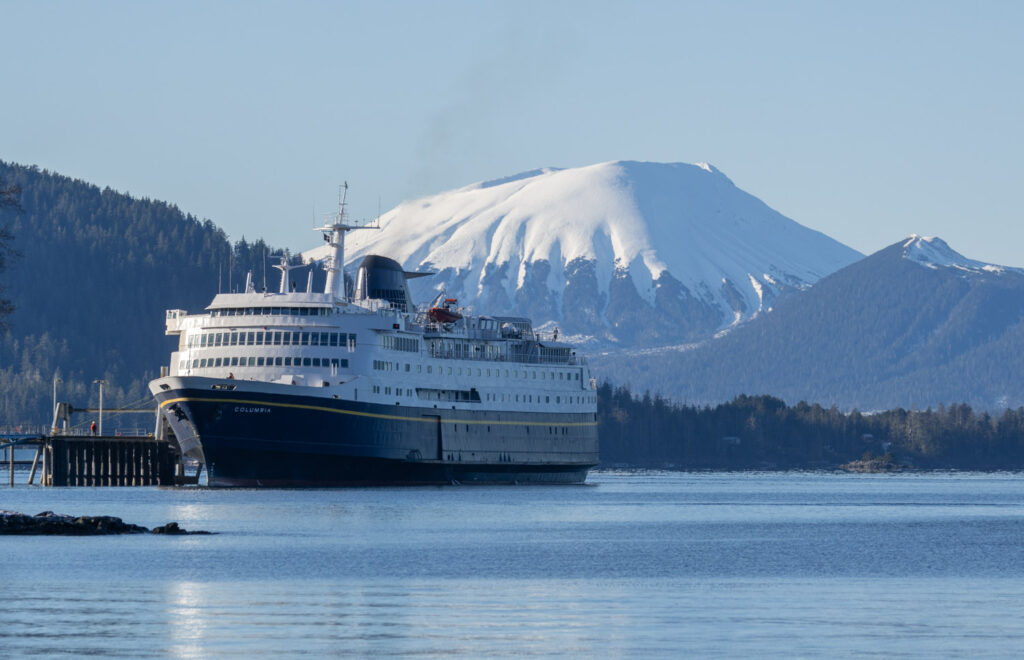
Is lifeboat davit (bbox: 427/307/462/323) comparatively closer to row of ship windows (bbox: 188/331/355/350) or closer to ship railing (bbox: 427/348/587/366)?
ship railing (bbox: 427/348/587/366)

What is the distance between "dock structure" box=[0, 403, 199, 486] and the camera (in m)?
116

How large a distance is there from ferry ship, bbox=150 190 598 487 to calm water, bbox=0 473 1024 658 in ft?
29.4

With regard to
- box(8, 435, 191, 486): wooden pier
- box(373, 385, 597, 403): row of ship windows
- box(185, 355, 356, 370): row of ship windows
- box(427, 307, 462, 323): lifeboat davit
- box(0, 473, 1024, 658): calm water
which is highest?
box(427, 307, 462, 323): lifeboat davit

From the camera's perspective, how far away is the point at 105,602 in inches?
1766

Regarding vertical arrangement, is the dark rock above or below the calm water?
above

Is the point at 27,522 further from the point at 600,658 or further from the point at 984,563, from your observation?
the point at 600,658

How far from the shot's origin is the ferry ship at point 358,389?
98.6 m

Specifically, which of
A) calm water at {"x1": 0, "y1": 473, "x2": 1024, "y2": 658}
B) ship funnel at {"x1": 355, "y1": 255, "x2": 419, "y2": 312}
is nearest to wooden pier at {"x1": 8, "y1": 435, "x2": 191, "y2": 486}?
ship funnel at {"x1": 355, "y1": 255, "x2": 419, "y2": 312}

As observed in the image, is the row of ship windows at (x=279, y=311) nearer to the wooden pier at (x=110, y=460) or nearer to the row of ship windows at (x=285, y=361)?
the row of ship windows at (x=285, y=361)

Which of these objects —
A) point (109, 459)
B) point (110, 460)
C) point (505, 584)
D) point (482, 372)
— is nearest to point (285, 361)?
point (482, 372)

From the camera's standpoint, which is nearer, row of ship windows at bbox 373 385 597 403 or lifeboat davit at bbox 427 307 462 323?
row of ship windows at bbox 373 385 597 403

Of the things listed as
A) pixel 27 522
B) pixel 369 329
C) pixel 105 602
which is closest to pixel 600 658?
pixel 105 602

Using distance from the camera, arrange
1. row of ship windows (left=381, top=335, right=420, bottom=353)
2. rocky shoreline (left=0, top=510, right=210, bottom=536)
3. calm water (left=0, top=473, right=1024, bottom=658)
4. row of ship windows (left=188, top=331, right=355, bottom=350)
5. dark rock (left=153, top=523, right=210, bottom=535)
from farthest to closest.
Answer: row of ship windows (left=381, top=335, right=420, bottom=353) → row of ship windows (left=188, top=331, right=355, bottom=350) → dark rock (left=153, top=523, right=210, bottom=535) → rocky shoreline (left=0, top=510, right=210, bottom=536) → calm water (left=0, top=473, right=1024, bottom=658)

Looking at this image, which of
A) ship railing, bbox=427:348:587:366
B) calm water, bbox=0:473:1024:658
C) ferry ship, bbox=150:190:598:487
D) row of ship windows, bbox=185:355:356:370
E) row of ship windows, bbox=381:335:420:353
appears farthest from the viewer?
ship railing, bbox=427:348:587:366
